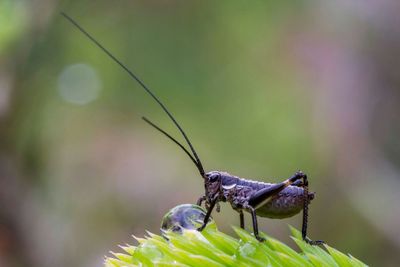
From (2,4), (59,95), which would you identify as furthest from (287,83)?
(2,4)

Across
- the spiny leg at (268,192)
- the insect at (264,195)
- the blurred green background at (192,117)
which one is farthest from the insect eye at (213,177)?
the blurred green background at (192,117)

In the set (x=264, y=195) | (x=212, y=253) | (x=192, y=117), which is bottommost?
(x=212, y=253)

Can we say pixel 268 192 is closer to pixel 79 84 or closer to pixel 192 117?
pixel 79 84

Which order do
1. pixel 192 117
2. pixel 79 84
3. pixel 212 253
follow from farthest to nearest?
pixel 192 117, pixel 79 84, pixel 212 253

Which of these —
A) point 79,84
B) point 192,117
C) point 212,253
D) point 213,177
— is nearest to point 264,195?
point 213,177

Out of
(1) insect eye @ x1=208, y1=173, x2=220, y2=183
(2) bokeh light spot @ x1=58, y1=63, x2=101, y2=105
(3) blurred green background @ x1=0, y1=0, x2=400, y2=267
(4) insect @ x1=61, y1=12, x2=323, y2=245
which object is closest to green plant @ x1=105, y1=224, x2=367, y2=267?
(4) insect @ x1=61, y1=12, x2=323, y2=245

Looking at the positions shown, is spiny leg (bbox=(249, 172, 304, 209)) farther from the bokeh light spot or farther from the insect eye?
the bokeh light spot
